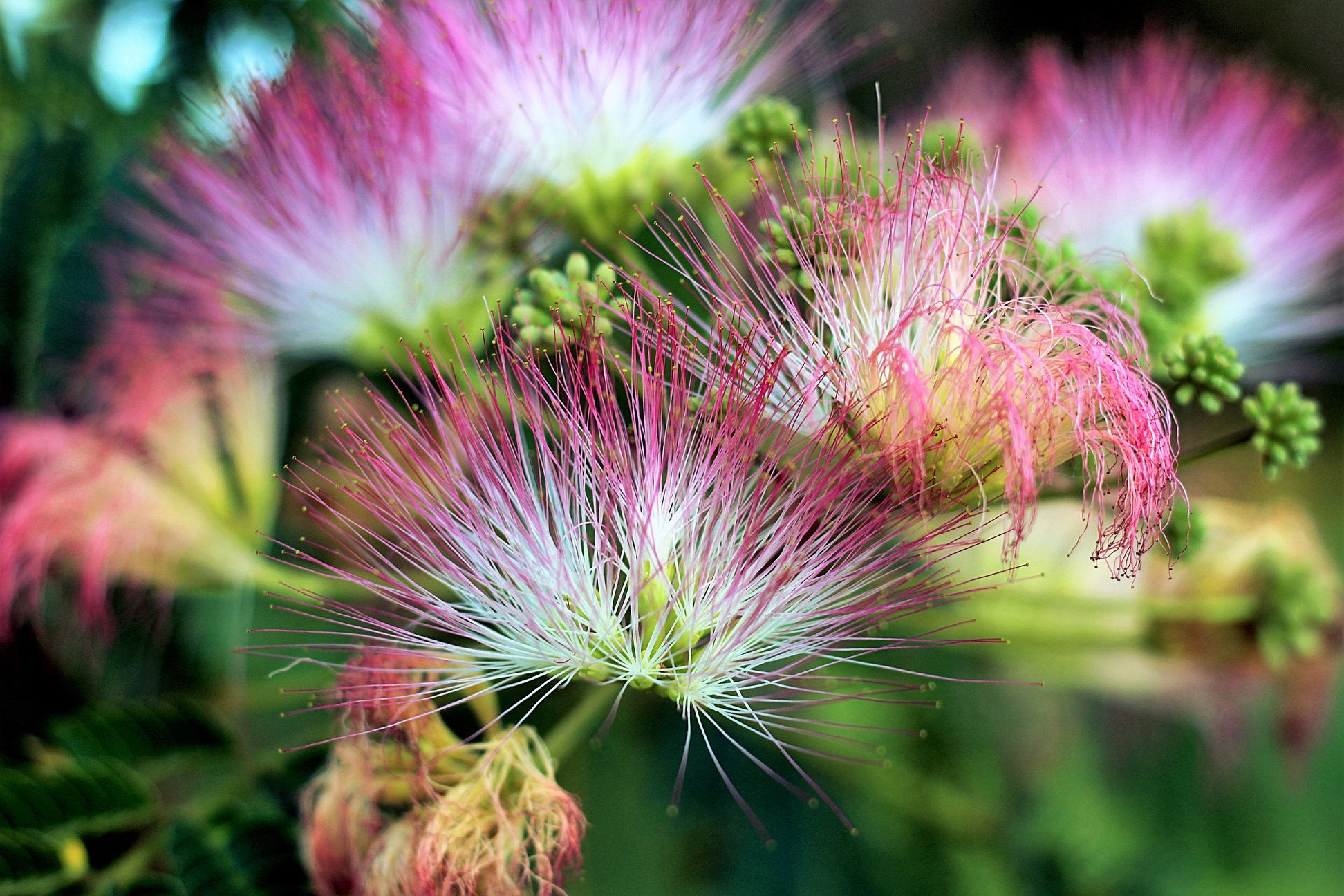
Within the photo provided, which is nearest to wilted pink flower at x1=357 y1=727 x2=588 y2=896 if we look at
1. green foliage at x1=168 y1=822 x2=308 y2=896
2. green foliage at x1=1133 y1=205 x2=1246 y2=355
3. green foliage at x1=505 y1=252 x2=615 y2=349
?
green foliage at x1=168 y1=822 x2=308 y2=896

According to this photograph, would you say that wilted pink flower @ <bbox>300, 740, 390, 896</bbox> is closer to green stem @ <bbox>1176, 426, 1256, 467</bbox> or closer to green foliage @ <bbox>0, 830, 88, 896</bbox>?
green foliage @ <bbox>0, 830, 88, 896</bbox>

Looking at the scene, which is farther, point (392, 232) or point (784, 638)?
point (392, 232)

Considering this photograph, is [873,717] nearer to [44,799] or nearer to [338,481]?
[338,481]

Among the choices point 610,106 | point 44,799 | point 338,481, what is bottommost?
point 44,799

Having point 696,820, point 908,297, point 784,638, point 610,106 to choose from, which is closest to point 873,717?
point 696,820

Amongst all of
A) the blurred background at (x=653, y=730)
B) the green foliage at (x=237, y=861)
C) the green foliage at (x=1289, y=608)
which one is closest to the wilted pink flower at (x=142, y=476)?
the blurred background at (x=653, y=730)

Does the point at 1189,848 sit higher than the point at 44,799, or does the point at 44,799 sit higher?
the point at 1189,848
